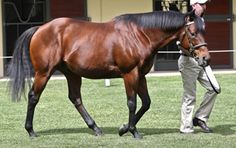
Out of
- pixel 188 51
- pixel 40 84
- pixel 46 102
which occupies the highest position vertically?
pixel 188 51

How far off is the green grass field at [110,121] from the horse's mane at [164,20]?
138cm

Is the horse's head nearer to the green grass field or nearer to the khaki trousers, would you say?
the khaki trousers

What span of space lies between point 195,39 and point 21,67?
2412 millimetres

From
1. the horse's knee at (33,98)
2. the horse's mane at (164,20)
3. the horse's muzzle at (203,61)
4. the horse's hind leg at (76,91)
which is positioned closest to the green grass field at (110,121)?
the horse's hind leg at (76,91)

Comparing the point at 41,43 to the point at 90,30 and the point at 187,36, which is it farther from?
the point at 187,36

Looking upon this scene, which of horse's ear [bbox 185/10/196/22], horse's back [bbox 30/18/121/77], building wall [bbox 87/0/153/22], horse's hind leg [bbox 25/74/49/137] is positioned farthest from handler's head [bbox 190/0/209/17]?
building wall [bbox 87/0/153/22]

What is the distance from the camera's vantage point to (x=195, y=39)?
7.79 metres

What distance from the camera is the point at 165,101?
11781 millimetres

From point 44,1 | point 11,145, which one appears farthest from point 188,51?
point 44,1

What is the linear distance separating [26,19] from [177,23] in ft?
33.6

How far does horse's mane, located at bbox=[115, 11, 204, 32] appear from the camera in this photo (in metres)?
7.85

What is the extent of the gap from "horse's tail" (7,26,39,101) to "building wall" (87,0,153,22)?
29.7 feet

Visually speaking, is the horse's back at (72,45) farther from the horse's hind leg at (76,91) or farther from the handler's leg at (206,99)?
the handler's leg at (206,99)

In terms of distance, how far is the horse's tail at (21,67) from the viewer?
860 centimetres
